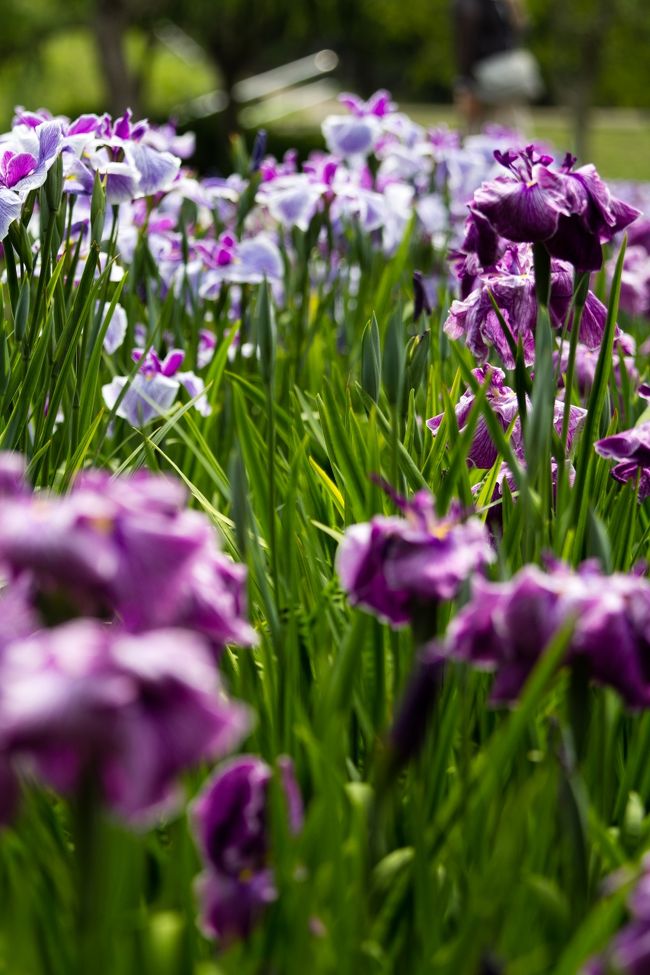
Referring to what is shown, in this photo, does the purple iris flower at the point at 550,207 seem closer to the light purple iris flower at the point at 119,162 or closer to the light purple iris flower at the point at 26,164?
the light purple iris flower at the point at 26,164

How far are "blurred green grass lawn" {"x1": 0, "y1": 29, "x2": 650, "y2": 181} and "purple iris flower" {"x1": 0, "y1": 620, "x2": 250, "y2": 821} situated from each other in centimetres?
1982

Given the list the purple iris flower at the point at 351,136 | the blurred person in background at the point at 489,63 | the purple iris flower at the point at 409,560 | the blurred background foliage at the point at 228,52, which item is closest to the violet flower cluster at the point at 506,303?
the purple iris flower at the point at 409,560

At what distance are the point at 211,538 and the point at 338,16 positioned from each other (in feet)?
83.6

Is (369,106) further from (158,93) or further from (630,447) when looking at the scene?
(158,93)

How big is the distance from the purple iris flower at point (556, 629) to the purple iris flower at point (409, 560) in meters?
0.03

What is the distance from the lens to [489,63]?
9.39 meters

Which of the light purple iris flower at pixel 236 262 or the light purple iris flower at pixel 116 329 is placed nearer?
the light purple iris flower at pixel 116 329

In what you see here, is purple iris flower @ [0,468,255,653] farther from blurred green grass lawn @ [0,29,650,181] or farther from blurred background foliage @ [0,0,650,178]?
blurred green grass lawn @ [0,29,650,181]

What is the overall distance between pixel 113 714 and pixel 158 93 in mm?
29517

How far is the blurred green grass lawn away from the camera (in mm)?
21359

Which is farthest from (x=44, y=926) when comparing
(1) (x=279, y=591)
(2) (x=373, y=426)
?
(2) (x=373, y=426)

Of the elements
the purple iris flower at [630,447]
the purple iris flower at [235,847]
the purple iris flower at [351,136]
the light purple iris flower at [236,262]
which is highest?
the purple iris flower at [351,136]

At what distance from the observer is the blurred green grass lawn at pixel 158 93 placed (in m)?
21.4

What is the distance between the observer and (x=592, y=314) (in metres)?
1.85
